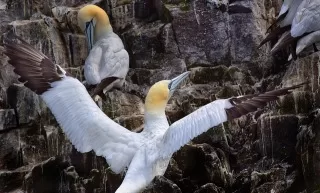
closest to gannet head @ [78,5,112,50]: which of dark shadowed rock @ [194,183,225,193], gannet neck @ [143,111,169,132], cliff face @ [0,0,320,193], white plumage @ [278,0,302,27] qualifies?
cliff face @ [0,0,320,193]

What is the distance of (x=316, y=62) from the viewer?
9.34 meters

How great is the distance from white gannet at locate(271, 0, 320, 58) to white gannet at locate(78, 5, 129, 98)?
2.41 m

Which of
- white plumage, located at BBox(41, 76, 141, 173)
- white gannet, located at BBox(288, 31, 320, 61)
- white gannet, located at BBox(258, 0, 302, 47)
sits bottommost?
white plumage, located at BBox(41, 76, 141, 173)

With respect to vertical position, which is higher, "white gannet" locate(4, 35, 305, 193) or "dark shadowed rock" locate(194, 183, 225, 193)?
"white gannet" locate(4, 35, 305, 193)

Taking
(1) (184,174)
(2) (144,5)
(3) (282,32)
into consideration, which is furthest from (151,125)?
(2) (144,5)

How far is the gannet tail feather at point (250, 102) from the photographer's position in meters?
7.39

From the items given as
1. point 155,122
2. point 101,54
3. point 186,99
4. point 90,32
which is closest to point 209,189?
point 155,122

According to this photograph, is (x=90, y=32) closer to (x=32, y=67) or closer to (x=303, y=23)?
(x=32, y=67)

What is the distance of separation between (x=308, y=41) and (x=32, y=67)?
12.1ft

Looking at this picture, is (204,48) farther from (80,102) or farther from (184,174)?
(80,102)

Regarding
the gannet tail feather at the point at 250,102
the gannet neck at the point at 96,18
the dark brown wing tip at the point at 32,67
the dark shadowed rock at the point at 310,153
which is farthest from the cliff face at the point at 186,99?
the dark brown wing tip at the point at 32,67

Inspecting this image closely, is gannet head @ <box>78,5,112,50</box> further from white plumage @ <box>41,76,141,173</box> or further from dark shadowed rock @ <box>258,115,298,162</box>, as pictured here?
dark shadowed rock @ <box>258,115,298,162</box>

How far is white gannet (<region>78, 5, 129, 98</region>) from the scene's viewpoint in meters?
10.7

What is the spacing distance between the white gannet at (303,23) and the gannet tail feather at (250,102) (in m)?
2.42
